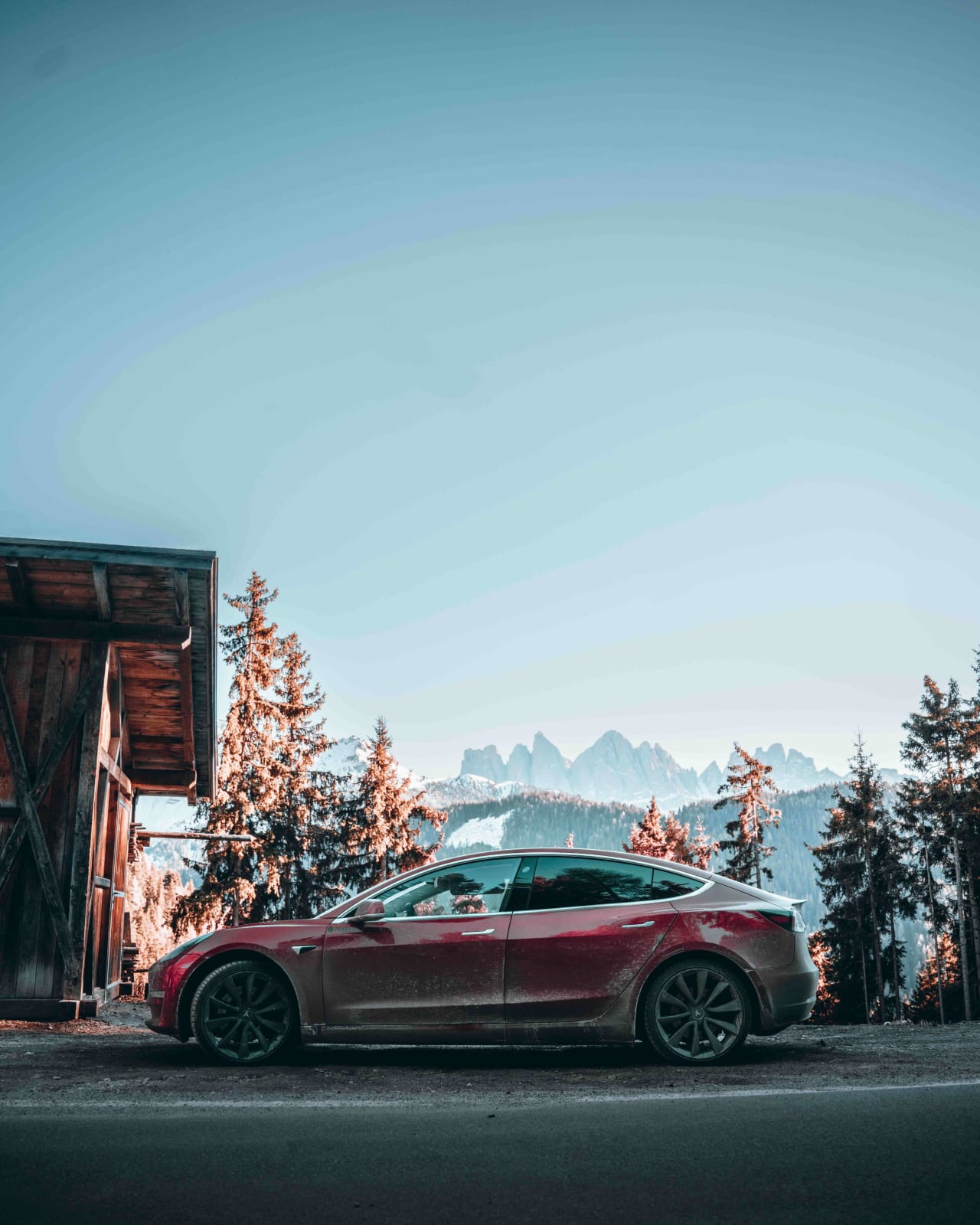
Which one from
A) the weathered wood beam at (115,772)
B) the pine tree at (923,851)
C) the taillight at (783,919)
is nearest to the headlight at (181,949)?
the taillight at (783,919)

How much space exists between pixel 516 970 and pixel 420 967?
68cm

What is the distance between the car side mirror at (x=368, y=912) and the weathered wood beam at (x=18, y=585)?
529 centimetres

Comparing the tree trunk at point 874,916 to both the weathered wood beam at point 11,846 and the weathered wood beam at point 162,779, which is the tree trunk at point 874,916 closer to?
the weathered wood beam at point 162,779

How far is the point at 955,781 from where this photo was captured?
38.2 m

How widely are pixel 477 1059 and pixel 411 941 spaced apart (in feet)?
3.97

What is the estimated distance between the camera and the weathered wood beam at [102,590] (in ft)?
33.6

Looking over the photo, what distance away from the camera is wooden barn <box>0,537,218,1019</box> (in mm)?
10359

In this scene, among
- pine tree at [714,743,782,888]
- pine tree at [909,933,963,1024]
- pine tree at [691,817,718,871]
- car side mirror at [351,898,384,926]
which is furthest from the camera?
pine tree at [691,817,718,871]

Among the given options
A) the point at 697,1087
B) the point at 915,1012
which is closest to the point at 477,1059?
the point at 697,1087

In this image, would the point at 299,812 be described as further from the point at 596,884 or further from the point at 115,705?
the point at 596,884

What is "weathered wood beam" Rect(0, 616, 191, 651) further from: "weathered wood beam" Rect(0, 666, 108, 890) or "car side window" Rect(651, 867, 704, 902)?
"car side window" Rect(651, 867, 704, 902)

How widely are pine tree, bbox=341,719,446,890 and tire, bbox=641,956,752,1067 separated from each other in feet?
115

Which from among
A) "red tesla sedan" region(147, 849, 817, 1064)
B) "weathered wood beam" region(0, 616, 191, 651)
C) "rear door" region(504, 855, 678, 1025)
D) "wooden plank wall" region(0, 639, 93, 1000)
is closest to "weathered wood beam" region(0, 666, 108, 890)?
"wooden plank wall" region(0, 639, 93, 1000)

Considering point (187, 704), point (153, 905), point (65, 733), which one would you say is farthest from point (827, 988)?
point (65, 733)
